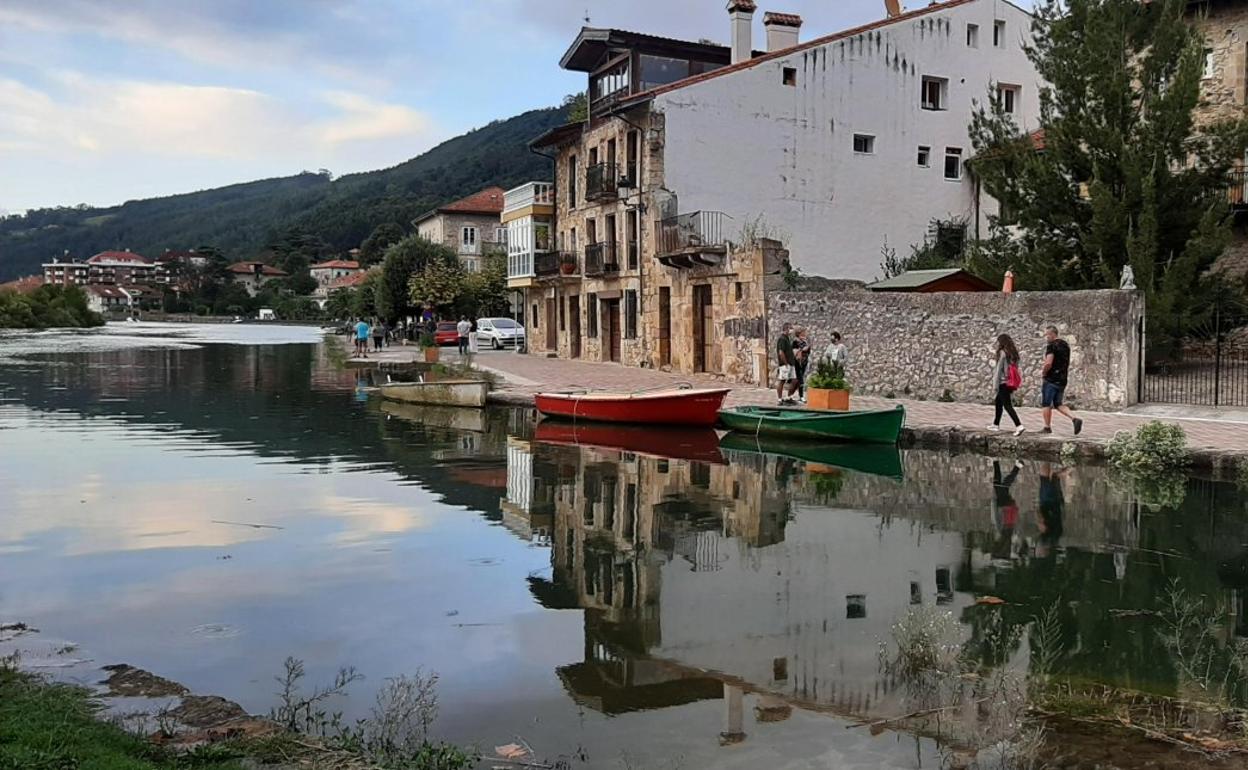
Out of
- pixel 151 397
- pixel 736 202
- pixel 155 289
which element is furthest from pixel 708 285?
pixel 155 289

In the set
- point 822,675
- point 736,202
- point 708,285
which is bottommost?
point 822,675

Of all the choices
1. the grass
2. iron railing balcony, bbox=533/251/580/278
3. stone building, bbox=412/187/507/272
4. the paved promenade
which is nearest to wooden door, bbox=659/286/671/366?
the paved promenade

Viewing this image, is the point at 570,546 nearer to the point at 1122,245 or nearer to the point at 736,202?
the point at 1122,245

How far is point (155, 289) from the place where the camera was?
158625 millimetres

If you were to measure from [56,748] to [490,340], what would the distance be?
47068mm

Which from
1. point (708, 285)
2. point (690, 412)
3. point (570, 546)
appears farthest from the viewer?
point (708, 285)

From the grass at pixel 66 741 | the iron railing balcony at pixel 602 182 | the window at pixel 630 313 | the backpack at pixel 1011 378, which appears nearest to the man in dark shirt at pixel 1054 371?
the backpack at pixel 1011 378

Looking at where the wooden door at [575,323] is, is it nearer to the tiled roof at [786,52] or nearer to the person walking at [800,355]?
the tiled roof at [786,52]

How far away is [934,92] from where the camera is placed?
33.6 m

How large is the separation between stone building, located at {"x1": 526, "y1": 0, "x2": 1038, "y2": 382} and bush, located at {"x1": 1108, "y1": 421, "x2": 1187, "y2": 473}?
47.7 feet

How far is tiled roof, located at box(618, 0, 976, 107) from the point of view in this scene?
30.7m

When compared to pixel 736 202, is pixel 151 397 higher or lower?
lower

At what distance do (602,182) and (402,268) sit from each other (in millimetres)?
33266

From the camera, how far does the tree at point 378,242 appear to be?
127m
